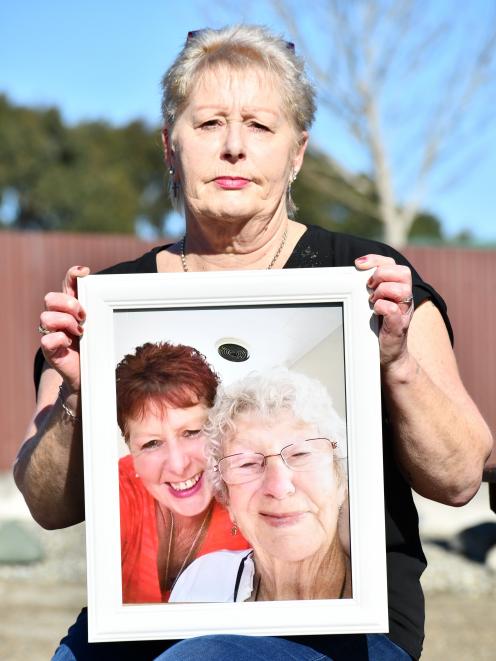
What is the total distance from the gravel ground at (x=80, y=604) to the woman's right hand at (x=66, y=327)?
301cm

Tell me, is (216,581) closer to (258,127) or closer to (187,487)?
(187,487)

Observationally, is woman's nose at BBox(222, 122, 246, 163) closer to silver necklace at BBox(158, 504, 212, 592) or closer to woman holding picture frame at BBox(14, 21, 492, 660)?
woman holding picture frame at BBox(14, 21, 492, 660)

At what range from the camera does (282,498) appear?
5.88ft

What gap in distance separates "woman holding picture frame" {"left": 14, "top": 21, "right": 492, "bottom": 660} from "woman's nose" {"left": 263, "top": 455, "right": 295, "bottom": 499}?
24 centimetres

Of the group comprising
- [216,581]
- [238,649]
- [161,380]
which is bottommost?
[238,649]

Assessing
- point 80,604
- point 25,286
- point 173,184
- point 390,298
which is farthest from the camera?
point 25,286

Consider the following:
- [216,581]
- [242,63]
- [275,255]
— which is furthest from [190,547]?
[242,63]

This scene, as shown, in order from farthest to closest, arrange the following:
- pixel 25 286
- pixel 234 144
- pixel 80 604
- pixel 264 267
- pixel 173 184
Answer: pixel 25 286 < pixel 80 604 < pixel 173 184 < pixel 264 267 < pixel 234 144

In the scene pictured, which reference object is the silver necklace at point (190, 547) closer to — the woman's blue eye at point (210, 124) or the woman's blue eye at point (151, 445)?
the woman's blue eye at point (151, 445)

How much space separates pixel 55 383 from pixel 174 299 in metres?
0.53

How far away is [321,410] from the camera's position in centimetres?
177

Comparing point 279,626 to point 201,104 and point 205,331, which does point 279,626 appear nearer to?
point 205,331

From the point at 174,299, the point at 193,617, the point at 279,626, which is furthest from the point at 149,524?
the point at 174,299

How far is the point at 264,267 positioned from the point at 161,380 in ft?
1.47
